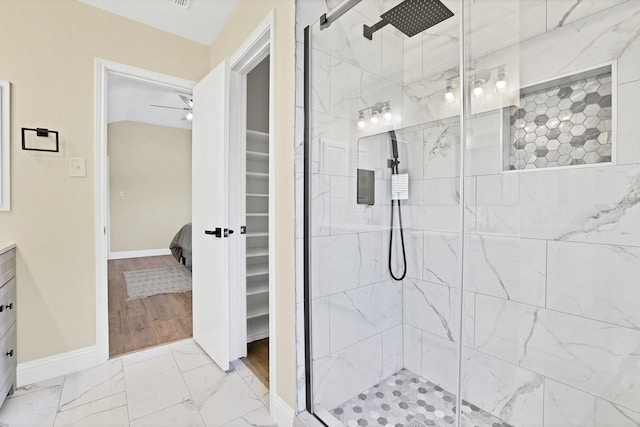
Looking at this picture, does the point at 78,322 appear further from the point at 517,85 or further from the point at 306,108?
the point at 517,85

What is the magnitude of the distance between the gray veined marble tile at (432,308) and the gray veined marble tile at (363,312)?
0.21 ft

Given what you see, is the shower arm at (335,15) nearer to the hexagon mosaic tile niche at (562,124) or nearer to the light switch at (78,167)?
the hexagon mosaic tile niche at (562,124)

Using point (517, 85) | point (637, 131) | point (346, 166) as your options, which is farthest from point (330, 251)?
point (637, 131)

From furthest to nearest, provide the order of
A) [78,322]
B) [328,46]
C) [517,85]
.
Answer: [78,322], [328,46], [517,85]

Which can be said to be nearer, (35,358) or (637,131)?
(637,131)

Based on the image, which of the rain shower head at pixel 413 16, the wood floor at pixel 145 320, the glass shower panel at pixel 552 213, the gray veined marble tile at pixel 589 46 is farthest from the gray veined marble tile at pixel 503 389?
the wood floor at pixel 145 320

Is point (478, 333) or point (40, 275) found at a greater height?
point (40, 275)

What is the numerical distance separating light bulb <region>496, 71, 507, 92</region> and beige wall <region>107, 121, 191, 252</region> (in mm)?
6139

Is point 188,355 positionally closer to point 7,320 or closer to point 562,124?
point 7,320

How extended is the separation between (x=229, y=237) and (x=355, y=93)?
49.5 inches

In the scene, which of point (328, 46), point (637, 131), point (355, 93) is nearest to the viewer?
point (637, 131)

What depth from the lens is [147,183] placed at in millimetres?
6090

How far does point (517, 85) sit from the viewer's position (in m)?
1.50

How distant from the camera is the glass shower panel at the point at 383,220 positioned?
159cm
